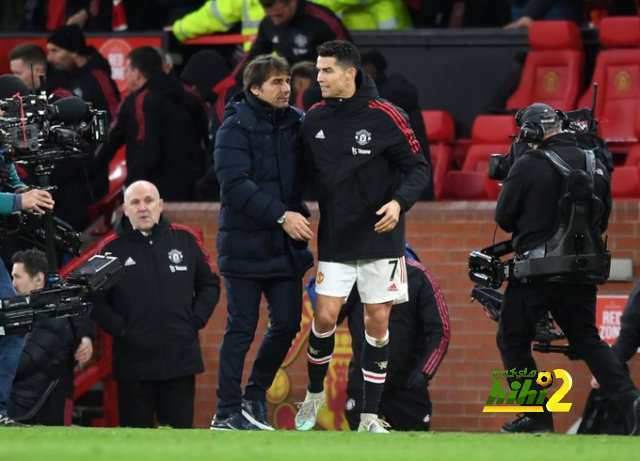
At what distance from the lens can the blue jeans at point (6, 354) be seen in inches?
389

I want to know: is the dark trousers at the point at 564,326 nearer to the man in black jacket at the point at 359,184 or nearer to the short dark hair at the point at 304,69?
the man in black jacket at the point at 359,184

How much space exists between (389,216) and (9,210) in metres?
2.04

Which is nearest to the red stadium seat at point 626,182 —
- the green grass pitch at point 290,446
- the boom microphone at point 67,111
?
the green grass pitch at point 290,446

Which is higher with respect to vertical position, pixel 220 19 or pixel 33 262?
pixel 220 19

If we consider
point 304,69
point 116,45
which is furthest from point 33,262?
point 116,45

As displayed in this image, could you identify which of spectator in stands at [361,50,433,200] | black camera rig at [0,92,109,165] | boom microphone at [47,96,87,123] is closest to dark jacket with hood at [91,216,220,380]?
black camera rig at [0,92,109,165]

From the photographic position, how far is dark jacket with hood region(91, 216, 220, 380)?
11.5 m

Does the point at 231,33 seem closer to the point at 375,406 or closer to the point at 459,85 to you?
the point at 459,85

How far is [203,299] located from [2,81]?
2126 millimetres

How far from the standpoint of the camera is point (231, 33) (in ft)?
51.4

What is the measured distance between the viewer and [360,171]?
9711 millimetres

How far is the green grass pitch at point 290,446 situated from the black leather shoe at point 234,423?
0.70 metres

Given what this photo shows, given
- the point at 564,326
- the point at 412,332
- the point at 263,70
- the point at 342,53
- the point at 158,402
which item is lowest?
the point at 158,402

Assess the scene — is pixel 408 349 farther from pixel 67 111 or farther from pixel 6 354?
pixel 67 111
